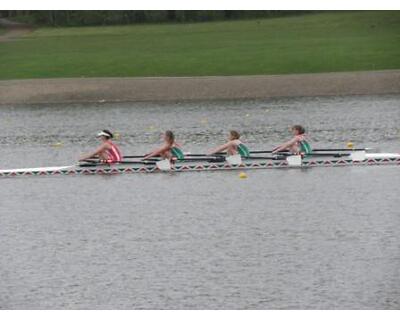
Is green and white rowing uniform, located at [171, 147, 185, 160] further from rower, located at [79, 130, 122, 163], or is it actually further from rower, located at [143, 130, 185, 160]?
rower, located at [79, 130, 122, 163]

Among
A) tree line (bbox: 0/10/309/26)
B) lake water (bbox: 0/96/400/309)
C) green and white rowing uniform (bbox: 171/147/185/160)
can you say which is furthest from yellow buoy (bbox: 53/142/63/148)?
tree line (bbox: 0/10/309/26)

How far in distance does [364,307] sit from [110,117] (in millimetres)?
28962

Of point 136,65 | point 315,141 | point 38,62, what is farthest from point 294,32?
point 315,141

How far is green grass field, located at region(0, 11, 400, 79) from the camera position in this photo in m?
48.5

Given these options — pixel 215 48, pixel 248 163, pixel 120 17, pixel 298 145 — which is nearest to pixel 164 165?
pixel 248 163

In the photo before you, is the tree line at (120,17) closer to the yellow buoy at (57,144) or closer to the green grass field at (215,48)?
the green grass field at (215,48)

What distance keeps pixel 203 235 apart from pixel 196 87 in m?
27.7

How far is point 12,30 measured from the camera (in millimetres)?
56094

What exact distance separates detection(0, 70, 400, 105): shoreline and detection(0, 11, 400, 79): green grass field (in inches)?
28.6

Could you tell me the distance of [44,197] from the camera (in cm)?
2575

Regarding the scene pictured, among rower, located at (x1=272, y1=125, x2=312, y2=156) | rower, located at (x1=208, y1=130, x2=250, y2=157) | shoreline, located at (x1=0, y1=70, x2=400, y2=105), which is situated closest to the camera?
rower, located at (x1=272, y1=125, x2=312, y2=156)

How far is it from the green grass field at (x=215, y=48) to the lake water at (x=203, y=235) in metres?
13.6

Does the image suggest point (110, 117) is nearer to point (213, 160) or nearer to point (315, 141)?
point (315, 141)

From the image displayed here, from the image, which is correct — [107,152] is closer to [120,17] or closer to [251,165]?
[251,165]
